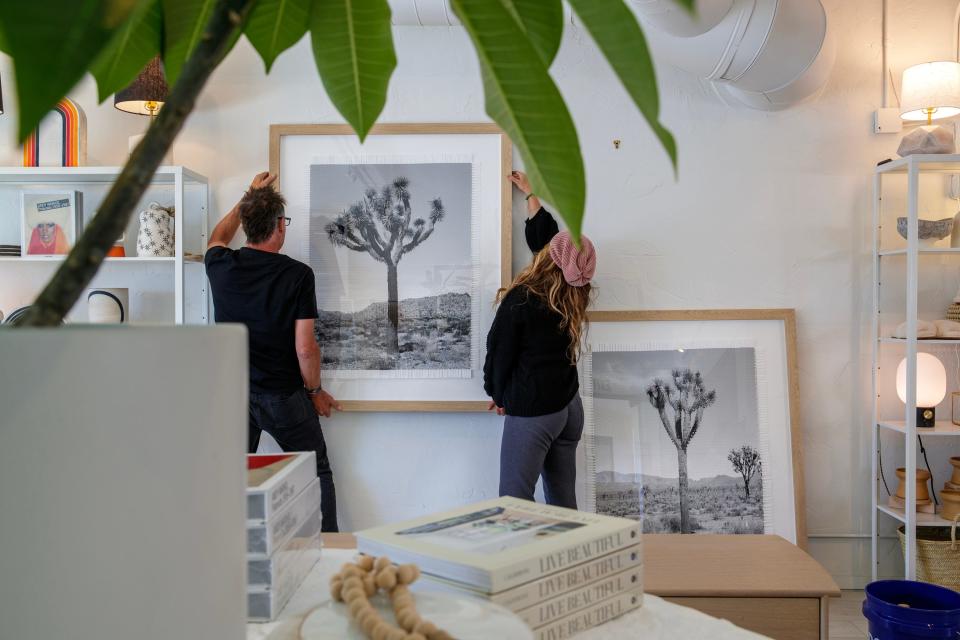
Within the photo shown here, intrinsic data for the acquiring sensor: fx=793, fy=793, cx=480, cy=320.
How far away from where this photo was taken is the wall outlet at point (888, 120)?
11.5 feet

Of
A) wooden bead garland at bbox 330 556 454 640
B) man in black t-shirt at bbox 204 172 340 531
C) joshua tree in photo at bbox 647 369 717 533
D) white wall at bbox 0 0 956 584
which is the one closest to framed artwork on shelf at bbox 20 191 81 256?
white wall at bbox 0 0 956 584

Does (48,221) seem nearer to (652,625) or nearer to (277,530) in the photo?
(277,530)

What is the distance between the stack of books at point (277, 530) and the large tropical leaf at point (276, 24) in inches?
19.0

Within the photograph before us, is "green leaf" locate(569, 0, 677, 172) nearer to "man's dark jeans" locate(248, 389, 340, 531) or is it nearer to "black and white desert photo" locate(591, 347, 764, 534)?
"man's dark jeans" locate(248, 389, 340, 531)

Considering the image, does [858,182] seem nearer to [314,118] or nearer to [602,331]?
[602,331]

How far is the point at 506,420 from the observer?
3273mm

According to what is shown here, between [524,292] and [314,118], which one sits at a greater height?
[314,118]

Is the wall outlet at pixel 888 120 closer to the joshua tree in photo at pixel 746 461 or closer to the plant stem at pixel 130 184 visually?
the joshua tree in photo at pixel 746 461

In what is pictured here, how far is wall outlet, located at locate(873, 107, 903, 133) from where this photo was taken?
3.51m

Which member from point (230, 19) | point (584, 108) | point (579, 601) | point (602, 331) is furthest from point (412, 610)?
point (584, 108)

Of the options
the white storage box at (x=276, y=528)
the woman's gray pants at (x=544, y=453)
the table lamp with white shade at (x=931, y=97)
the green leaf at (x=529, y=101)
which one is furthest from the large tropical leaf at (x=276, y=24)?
the table lamp with white shade at (x=931, y=97)

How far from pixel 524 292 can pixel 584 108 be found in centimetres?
100

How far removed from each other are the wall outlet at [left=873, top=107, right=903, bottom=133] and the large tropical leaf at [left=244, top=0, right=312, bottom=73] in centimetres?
358

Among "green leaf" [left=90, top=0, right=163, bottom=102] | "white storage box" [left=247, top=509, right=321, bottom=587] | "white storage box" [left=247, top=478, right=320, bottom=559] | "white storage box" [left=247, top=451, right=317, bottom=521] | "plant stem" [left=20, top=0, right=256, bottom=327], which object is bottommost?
"white storage box" [left=247, top=509, right=321, bottom=587]
